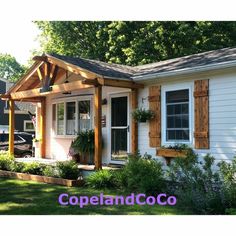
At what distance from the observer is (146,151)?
10.5 metres

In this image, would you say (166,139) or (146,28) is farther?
(146,28)

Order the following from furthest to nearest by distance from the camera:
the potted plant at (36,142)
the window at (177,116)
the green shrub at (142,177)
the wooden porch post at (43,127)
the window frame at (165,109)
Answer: the potted plant at (36,142) → the wooden porch post at (43,127) → the window at (177,116) → the window frame at (165,109) → the green shrub at (142,177)

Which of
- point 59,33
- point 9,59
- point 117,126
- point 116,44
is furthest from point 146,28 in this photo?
point 9,59

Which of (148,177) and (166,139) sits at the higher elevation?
(166,139)

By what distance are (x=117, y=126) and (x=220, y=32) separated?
1405cm

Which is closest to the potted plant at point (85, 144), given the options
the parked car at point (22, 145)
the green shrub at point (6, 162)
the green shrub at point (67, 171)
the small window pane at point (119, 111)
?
the small window pane at point (119, 111)

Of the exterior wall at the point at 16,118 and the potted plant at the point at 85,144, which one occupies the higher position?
the exterior wall at the point at 16,118

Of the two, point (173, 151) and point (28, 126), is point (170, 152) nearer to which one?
point (173, 151)

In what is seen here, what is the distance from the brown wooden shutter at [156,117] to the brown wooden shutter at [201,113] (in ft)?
4.10

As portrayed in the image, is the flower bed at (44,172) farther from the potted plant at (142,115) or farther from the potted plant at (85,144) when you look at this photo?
the potted plant at (142,115)

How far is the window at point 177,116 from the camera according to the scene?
9.54 meters

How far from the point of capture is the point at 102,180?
29.0 feet

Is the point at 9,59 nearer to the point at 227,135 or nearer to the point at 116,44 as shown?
the point at 116,44

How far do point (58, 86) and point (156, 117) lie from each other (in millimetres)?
3232
